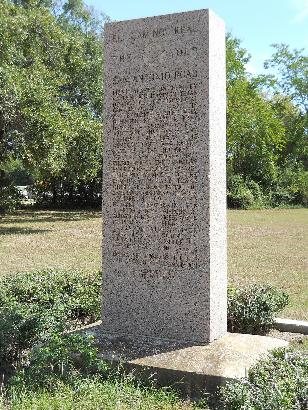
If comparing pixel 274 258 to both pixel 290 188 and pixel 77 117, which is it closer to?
pixel 77 117

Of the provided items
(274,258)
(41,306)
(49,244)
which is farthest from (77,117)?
(41,306)

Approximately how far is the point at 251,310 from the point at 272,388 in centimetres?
247

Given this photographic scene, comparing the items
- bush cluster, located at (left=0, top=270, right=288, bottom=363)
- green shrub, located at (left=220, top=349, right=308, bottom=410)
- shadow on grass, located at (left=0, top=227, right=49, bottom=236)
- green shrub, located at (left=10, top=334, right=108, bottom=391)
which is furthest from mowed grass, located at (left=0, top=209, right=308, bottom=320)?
green shrub, located at (left=10, top=334, right=108, bottom=391)

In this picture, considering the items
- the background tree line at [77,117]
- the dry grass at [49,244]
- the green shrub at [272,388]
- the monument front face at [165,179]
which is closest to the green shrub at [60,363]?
the monument front face at [165,179]

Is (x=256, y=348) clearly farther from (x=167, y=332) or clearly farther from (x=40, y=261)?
(x=40, y=261)

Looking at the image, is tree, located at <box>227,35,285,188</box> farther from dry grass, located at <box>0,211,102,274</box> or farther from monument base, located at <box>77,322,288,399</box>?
monument base, located at <box>77,322,288,399</box>

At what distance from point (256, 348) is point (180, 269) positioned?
100cm

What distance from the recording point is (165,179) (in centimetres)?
571

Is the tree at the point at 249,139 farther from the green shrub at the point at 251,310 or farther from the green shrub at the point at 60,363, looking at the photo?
the green shrub at the point at 60,363

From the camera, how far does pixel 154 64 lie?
19.0 feet

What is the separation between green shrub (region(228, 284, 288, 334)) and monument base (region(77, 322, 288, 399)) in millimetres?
899

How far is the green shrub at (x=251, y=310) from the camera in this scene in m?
6.63

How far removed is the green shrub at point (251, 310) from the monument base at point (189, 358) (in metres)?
0.90

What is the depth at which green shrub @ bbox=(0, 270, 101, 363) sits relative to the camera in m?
5.68
